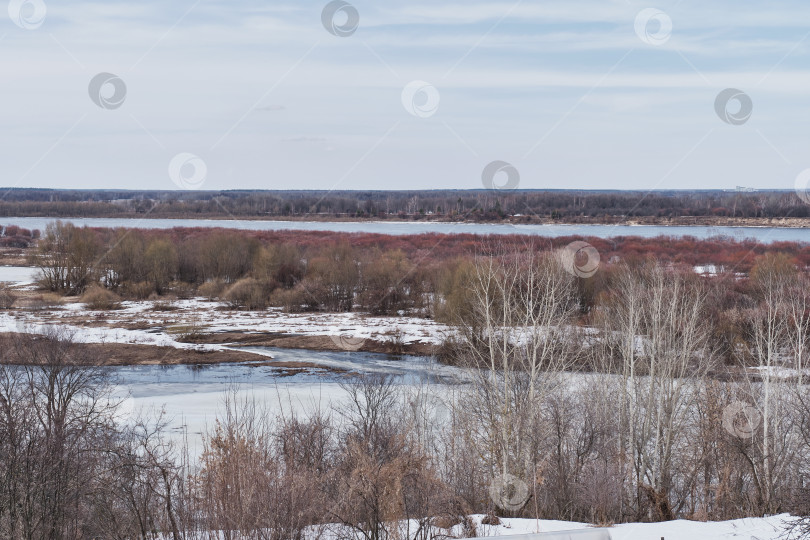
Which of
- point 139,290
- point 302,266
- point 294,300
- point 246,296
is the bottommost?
point 294,300

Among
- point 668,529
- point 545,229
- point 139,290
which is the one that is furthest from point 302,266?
point 668,529

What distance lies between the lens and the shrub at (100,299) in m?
52.9

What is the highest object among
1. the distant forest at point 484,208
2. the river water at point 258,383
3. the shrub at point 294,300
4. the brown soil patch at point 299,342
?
the distant forest at point 484,208

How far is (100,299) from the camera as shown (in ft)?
176

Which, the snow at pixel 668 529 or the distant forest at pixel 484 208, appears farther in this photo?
the distant forest at pixel 484 208

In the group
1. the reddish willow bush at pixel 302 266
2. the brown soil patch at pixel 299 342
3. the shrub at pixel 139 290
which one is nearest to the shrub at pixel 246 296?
the reddish willow bush at pixel 302 266

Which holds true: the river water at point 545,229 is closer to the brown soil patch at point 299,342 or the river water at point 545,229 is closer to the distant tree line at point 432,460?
the brown soil patch at point 299,342

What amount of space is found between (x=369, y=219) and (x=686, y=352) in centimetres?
11504

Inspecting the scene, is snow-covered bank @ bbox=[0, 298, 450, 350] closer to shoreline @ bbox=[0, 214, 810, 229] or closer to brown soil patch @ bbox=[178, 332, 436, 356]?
brown soil patch @ bbox=[178, 332, 436, 356]

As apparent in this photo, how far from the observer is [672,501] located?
68.0 feet

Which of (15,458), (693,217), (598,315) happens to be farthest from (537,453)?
(693,217)

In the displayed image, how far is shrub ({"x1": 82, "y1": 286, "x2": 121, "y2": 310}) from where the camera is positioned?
52.9 meters

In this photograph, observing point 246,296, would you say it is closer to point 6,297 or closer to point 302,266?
point 302,266

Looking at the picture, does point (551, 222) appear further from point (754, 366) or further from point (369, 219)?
point (754, 366)
